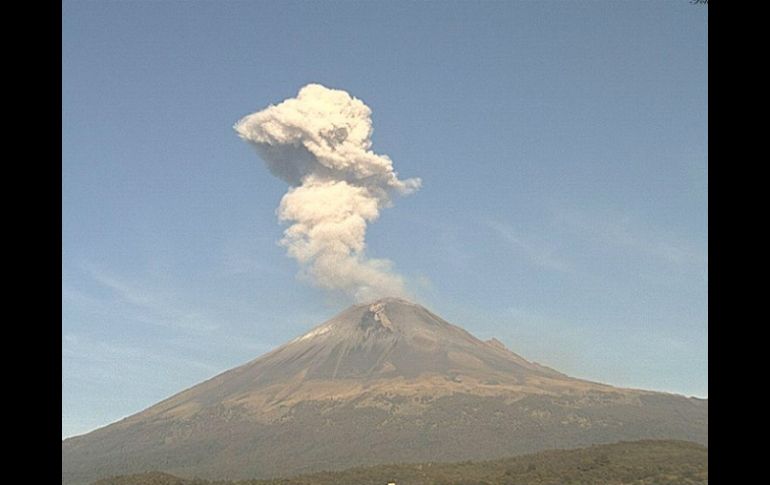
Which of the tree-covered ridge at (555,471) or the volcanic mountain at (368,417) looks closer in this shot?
the tree-covered ridge at (555,471)

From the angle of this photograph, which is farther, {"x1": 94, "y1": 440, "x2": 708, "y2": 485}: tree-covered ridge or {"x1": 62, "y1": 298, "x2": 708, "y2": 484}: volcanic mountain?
{"x1": 62, "y1": 298, "x2": 708, "y2": 484}: volcanic mountain
